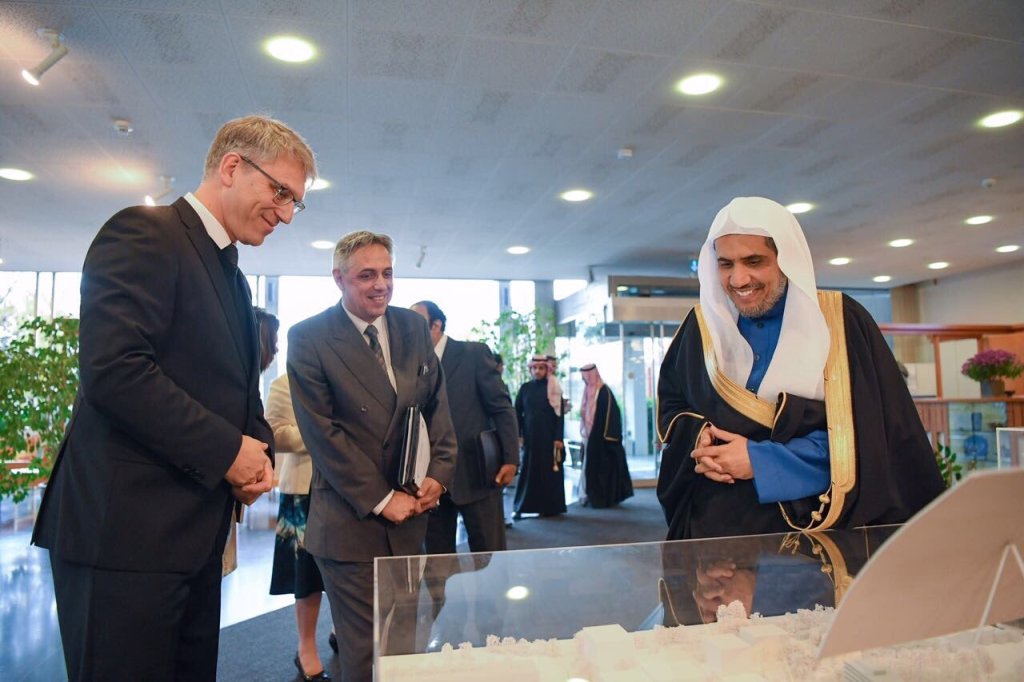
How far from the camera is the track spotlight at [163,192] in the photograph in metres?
6.17

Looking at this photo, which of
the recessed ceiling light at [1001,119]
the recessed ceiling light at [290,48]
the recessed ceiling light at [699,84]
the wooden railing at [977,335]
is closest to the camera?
the recessed ceiling light at [290,48]

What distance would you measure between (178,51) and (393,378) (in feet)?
9.57

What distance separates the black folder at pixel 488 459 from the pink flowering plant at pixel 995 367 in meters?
7.05

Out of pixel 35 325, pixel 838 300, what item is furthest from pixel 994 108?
pixel 35 325

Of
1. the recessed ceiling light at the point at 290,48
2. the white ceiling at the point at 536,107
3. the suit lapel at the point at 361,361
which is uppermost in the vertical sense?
the white ceiling at the point at 536,107

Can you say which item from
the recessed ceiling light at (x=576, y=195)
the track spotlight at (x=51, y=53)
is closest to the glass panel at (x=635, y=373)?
the recessed ceiling light at (x=576, y=195)

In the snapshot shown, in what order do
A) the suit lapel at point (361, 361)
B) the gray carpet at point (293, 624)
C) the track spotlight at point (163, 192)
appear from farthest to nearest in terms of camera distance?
the track spotlight at point (163, 192)
the gray carpet at point (293, 624)
the suit lapel at point (361, 361)

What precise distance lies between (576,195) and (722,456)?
564 centimetres

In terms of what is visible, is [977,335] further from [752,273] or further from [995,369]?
[752,273]

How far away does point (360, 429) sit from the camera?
2.00 meters

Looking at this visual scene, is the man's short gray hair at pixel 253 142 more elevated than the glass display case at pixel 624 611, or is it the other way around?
the man's short gray hair at pixel 253 142

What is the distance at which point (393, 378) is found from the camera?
6.88ft

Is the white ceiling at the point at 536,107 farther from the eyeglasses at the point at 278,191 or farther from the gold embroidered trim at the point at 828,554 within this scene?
the gold embroidered trim at the point at 828,554

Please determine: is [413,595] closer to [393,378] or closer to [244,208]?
[244,208]
